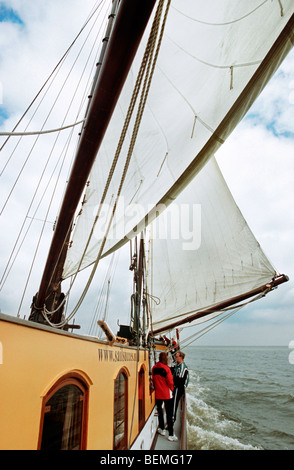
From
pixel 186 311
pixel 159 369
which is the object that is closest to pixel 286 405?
pixel 186 311

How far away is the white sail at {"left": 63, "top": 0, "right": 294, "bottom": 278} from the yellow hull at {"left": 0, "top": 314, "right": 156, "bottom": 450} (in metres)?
1.01

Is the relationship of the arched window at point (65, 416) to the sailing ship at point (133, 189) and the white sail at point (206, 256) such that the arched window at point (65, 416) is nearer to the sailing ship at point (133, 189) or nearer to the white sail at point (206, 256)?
the sailing ship at point (133, 189)

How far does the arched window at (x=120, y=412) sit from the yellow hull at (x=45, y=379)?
0.07 metres

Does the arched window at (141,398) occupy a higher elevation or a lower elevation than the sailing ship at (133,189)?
lower

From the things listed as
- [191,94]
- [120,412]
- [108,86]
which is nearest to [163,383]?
[120,412]

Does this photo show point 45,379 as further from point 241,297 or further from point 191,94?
point 241,297

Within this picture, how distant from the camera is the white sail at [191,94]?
3289mm

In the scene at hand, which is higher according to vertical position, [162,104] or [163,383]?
[162,104]

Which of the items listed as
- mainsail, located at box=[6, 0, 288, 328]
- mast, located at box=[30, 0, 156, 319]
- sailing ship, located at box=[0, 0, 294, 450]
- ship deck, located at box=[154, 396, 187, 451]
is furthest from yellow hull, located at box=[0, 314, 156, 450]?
ship deck, located at box=[154, 396, 187, 451]

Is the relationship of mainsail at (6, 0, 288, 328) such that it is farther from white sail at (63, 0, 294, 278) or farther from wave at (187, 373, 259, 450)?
wave at (187, 373, 259, 450)

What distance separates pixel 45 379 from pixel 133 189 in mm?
3767

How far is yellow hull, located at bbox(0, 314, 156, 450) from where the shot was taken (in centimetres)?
149

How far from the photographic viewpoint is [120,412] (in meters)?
3.67

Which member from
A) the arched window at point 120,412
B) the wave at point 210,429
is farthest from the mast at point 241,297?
the arched window at point 120,412
